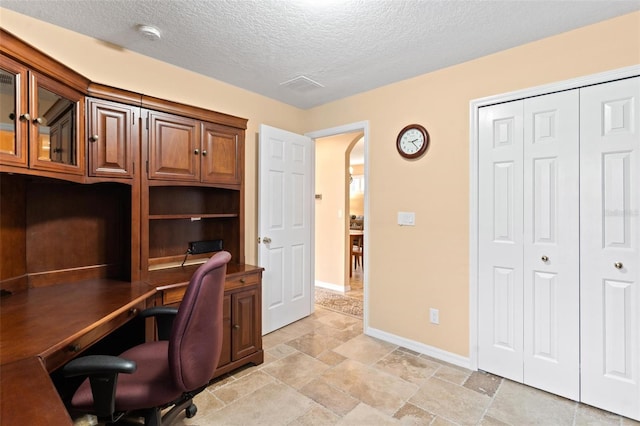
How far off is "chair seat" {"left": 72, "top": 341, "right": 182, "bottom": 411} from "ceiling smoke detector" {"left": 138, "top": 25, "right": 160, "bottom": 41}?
2.06 meters

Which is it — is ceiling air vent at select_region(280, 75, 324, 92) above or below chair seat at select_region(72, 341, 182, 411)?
above

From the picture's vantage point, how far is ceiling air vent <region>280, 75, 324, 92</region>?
284 centimetres

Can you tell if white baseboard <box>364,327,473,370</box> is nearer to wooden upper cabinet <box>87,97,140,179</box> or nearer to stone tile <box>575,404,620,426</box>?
stone tile <box>575,404,620,426</box>

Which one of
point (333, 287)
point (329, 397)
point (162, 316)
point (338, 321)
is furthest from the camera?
point (333, 287)

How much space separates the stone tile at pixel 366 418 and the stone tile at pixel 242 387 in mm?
666

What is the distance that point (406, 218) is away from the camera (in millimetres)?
2855

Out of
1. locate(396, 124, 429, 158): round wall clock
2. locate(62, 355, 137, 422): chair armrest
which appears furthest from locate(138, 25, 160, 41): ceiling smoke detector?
locate(396, 124, 429, 158): round wall clock

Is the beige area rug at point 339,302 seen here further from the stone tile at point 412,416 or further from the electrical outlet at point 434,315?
the stone tile at point 412,416

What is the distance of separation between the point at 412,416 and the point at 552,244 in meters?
1.53

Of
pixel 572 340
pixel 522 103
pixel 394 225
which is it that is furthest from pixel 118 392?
pixel 522 103

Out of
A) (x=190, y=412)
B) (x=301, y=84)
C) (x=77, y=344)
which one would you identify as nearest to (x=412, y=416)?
(x=190, y=412)

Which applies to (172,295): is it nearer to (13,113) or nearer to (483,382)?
(13,113)

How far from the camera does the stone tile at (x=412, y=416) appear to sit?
1.85 m

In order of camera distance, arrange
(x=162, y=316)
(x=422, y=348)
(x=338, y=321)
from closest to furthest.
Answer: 1. (x=162, y=316)
2. (x=422, y=348)
3. (x=338, y=321)
